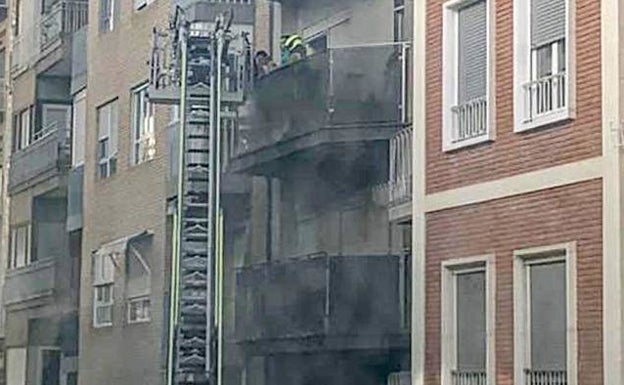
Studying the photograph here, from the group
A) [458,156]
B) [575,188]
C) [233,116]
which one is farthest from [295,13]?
[575,188]

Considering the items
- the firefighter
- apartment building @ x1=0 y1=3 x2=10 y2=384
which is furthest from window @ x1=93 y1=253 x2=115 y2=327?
the firefighter

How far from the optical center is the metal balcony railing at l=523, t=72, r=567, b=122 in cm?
1584

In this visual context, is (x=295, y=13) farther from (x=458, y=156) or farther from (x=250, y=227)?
(x=458, y=156)

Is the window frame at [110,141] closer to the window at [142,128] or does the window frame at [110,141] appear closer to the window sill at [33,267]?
the window at [142,128]

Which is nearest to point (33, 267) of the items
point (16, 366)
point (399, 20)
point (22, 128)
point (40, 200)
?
point (40, 200)

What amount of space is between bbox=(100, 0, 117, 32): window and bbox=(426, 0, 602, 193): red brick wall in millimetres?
13123

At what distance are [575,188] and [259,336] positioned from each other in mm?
7450

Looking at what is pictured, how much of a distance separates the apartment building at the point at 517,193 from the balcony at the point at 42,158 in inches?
633

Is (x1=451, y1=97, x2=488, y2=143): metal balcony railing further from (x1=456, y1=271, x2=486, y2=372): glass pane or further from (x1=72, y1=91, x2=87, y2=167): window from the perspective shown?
(x1=72, y1=91, x2=87, y2=167): window

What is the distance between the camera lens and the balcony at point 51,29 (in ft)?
111

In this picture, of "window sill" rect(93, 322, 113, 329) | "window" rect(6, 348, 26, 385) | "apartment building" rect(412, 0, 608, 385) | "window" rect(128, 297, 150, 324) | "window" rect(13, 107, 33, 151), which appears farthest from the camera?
"window" rect(13, 107, 33, 151)

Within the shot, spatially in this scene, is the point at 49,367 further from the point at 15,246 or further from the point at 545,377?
the point at 545,377

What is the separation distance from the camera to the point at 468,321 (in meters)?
17.6

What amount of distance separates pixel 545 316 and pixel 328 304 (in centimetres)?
471
